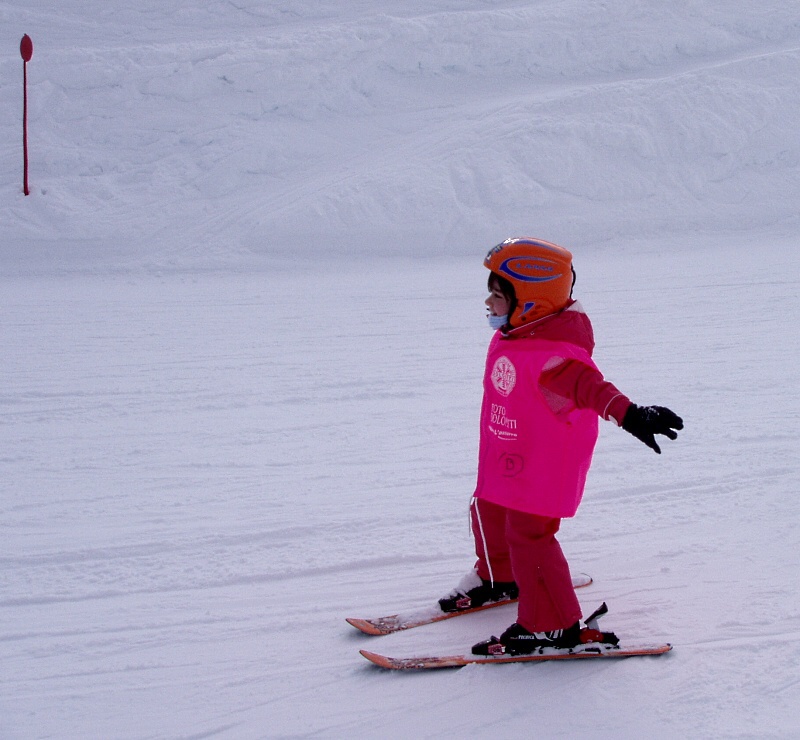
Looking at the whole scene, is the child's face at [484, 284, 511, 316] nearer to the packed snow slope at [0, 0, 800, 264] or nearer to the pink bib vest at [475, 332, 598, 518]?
the pink bib vest at [475, 332, 598, 518]

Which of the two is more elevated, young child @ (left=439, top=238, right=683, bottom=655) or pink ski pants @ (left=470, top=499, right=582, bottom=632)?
young child @ (left=439, top=238, right=683, bottom=655)

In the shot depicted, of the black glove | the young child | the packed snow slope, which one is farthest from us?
the packed snow slope

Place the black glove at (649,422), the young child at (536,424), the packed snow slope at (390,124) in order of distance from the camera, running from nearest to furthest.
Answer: the black glove at (649,422)
the young child at (536,424)
the packed snow slope at (390,124)

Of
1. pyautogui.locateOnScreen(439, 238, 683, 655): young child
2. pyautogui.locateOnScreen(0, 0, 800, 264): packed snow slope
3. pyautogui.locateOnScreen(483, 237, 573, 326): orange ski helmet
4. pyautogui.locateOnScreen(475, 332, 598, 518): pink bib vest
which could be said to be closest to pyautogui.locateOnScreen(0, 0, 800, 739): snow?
pyautogui.locateOnScreen(0, 0, 800, 264): packed snow slope

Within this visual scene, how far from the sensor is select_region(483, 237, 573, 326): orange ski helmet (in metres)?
2.83

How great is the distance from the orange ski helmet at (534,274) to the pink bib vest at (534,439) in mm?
106

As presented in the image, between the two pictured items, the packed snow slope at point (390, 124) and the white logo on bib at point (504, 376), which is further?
the packed snow slope at point (390, 124)

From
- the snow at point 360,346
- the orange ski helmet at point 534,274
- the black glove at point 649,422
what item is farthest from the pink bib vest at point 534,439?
the snow at point 360,346

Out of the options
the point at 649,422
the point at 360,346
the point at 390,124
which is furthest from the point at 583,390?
the point at 390,124

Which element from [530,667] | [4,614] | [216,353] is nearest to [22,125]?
[216,353]

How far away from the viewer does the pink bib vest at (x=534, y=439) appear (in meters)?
2.86

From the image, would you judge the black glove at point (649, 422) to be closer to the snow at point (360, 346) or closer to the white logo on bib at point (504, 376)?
the white logo on bib at point (504, 376)

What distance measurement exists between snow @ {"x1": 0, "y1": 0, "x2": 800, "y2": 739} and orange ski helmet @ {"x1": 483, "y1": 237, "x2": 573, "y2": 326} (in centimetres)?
117

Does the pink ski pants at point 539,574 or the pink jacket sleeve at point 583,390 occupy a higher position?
the pink jacket sleeve at point 583,390
